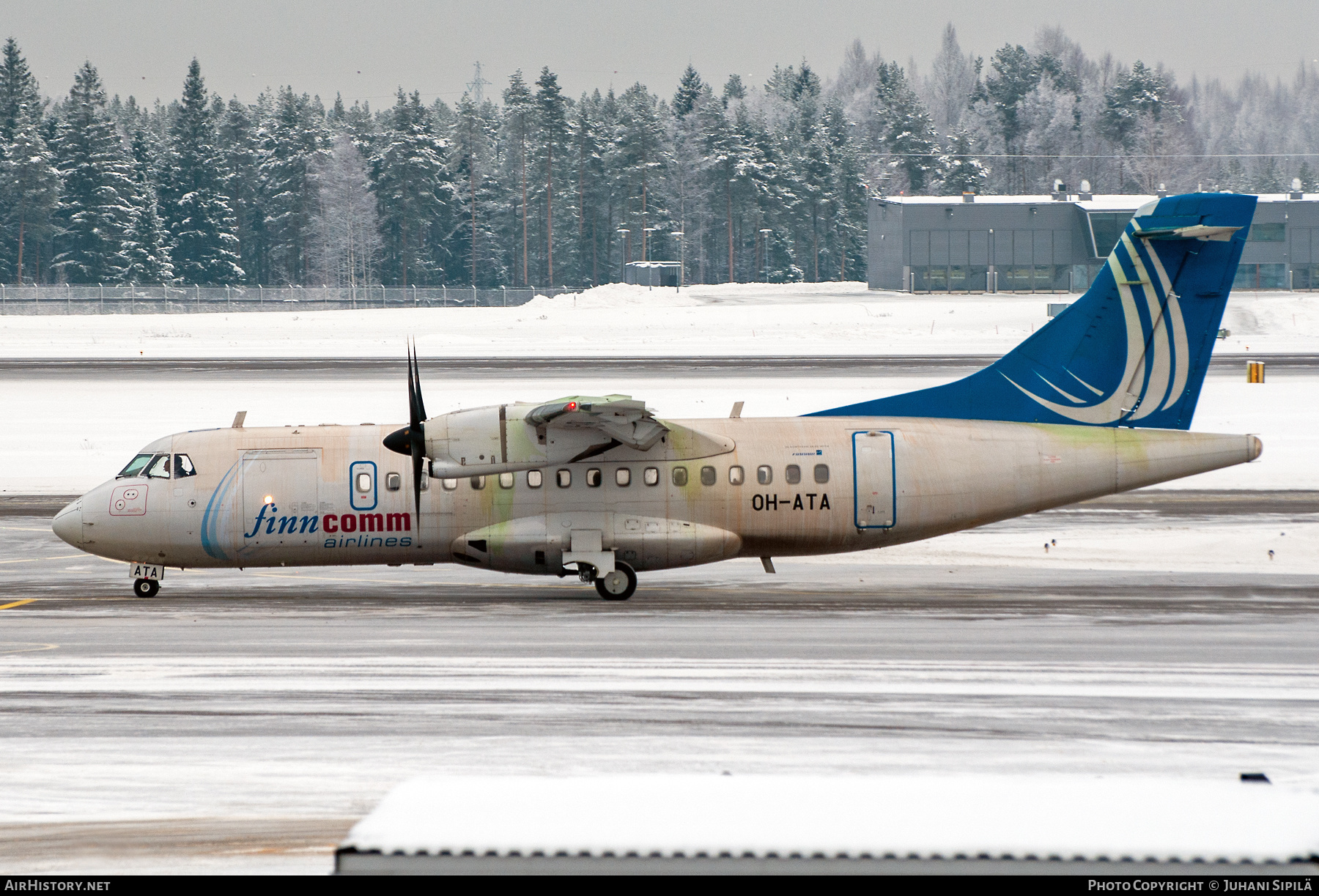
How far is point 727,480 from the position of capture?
802 inches

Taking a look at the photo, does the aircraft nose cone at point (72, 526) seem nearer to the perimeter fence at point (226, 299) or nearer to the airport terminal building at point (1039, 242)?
the perimeter fence at point (226, 299)

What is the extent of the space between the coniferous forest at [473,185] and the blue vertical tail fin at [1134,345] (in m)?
117

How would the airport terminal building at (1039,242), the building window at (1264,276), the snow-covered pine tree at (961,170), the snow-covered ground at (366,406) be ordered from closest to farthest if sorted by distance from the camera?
the snow-covered ground at (366,406), the airport terminal building at (1039,242), the building window at (1264,276), the snow-covered pine tree at (961,170)

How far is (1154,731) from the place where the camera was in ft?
41.1

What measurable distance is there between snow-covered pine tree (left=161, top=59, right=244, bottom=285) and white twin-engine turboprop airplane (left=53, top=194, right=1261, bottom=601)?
117m

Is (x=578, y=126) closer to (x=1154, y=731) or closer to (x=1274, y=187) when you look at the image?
(x=1274, y=187)

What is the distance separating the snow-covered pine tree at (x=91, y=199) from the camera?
122688 millimetres

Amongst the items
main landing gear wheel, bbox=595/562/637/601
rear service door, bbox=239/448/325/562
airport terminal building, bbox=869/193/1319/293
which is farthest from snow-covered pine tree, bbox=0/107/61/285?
main landing gear wheel, bbox=595/562/637/601

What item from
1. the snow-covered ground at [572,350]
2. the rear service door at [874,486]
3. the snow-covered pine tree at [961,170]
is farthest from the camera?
the snow-covered pine tree at [961,170]

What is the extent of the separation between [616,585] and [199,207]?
12348cm

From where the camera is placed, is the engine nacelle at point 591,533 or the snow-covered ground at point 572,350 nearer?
the engine nacelle at point 591,533

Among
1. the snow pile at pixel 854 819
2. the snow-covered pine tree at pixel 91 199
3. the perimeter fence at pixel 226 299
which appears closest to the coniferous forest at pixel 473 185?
the snow-covered pine tree at pixel 91 199

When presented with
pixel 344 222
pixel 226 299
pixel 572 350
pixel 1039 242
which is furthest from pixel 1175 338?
pixel 344 222

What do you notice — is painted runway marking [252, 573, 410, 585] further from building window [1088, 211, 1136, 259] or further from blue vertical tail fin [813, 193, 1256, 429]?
building window [1088, 211, 1136, 259]
